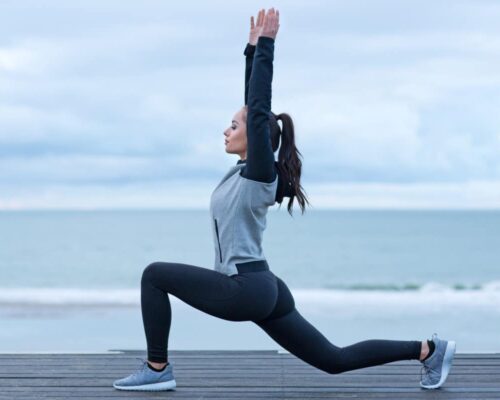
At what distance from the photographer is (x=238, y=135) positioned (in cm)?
416

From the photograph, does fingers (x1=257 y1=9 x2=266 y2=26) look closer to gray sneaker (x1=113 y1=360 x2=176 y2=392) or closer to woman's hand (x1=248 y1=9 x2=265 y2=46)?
woman's hand (x1=248 y1=9 x2=265 y2=46)

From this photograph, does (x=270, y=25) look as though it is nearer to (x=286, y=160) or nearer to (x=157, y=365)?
(x=286, y=160)

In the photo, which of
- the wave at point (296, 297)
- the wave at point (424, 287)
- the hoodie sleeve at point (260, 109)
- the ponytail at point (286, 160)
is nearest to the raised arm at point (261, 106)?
the hoodie sleeve at point (260, 109)

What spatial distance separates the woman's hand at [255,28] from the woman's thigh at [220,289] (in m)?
1.10

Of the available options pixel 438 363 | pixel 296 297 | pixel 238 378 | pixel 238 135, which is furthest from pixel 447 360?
pixel 296 297

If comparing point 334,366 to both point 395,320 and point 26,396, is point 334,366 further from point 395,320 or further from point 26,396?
point 395,320

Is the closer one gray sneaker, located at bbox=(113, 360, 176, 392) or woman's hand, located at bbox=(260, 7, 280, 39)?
woman's hand, located at bbox=(260, 7, 280, 39)

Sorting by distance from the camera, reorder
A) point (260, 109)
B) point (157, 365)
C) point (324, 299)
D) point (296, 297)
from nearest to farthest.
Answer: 1. point (260, 109)
2. point (157, 365)
3. point (324, 299)
4. point (296, 297)

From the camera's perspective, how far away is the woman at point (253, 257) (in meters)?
3.96

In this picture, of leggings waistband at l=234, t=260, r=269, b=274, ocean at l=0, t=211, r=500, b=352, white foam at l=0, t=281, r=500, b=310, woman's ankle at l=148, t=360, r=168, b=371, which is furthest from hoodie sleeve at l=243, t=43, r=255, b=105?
white foam at l=0, t=281, r=500, b=310

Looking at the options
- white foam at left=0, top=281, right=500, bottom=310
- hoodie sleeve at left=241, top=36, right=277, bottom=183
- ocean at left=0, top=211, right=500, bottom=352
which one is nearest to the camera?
hoodie sleeve at left=241, top=36, right=277, bottom=183

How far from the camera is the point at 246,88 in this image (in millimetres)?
4480

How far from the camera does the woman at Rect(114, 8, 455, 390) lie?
3.96 m

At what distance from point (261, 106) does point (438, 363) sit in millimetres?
1610
